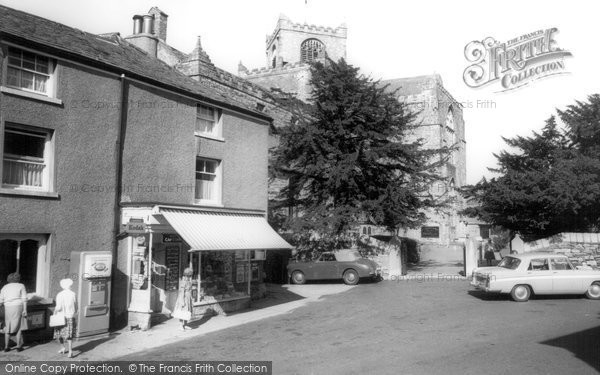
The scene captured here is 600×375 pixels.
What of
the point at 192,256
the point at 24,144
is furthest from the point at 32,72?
the point at 192,256

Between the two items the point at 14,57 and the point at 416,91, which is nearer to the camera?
the point at 14,57

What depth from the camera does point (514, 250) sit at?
27.2 metres

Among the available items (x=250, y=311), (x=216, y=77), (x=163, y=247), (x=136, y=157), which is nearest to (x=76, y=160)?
(x=136, y=157)

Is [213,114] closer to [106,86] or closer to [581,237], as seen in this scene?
[106,86]

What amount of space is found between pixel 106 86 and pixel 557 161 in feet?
80.2

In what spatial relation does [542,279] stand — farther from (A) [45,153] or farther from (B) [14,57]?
(B) [14,57]

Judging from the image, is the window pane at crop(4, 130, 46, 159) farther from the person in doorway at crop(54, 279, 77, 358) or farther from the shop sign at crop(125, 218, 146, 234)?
the person in doorway at crop(54, 279, 77, 358)

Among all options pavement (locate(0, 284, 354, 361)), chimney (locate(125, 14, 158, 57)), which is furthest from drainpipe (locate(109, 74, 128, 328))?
chimney (locate(125, 14, 158, 57))

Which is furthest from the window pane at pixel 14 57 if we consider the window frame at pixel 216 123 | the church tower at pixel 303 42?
the church tower at pixel 303 42

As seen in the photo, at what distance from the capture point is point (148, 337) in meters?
11.8

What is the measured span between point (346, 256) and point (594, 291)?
1007cm

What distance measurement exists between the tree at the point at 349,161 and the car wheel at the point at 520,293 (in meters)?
9.15

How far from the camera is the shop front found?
12.9 meters

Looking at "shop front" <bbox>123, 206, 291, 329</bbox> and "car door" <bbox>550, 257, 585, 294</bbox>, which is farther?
"car door" <bbox>550, 257, 585, 294</bbox>
